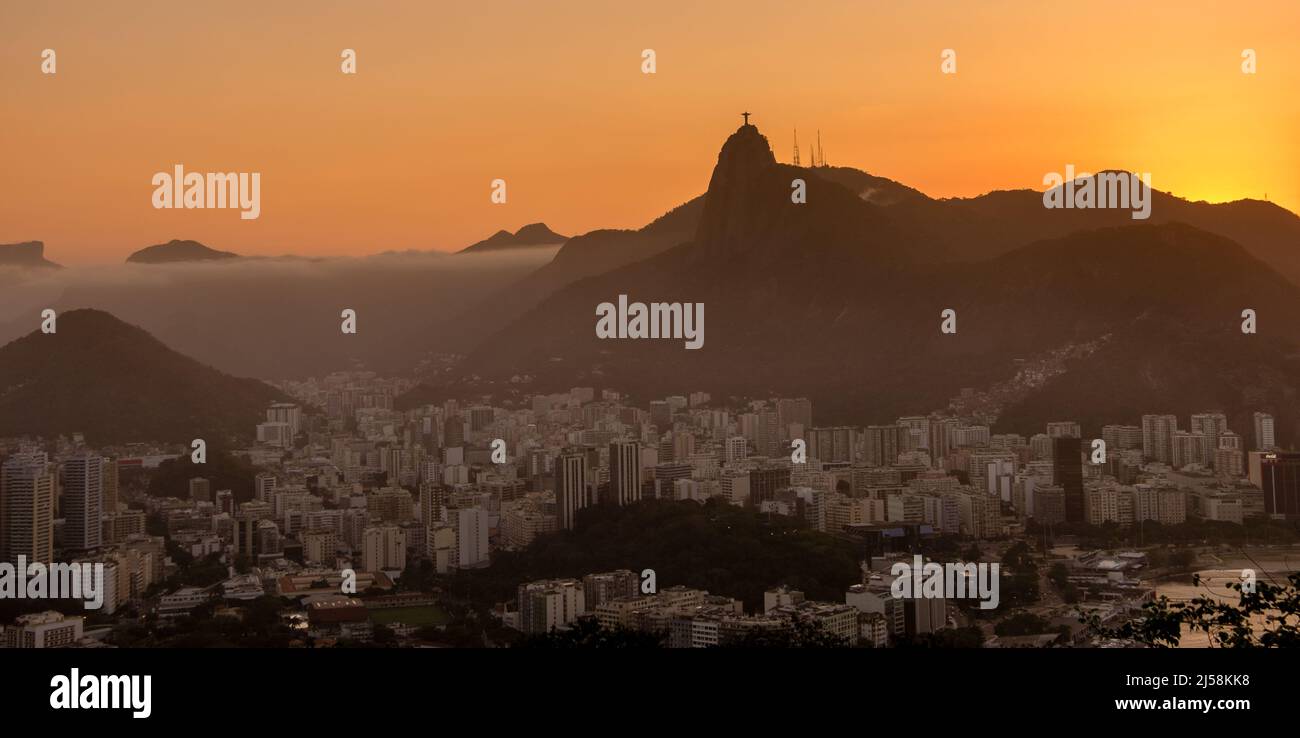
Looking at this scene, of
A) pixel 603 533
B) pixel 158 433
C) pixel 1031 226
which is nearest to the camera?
pixel 603 533

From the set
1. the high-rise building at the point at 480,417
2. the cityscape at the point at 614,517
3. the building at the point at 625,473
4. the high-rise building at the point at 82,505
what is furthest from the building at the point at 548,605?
the high-rise building at the point at 480,417

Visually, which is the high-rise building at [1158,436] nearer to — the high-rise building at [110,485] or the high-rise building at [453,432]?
the high-rise building at [453,432]

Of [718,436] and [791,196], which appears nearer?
[718,436]

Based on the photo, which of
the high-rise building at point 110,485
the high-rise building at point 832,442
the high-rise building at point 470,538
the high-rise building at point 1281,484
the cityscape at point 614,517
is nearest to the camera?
the cityscape at point 614,517

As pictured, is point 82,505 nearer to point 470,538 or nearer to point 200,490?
point 200,490
